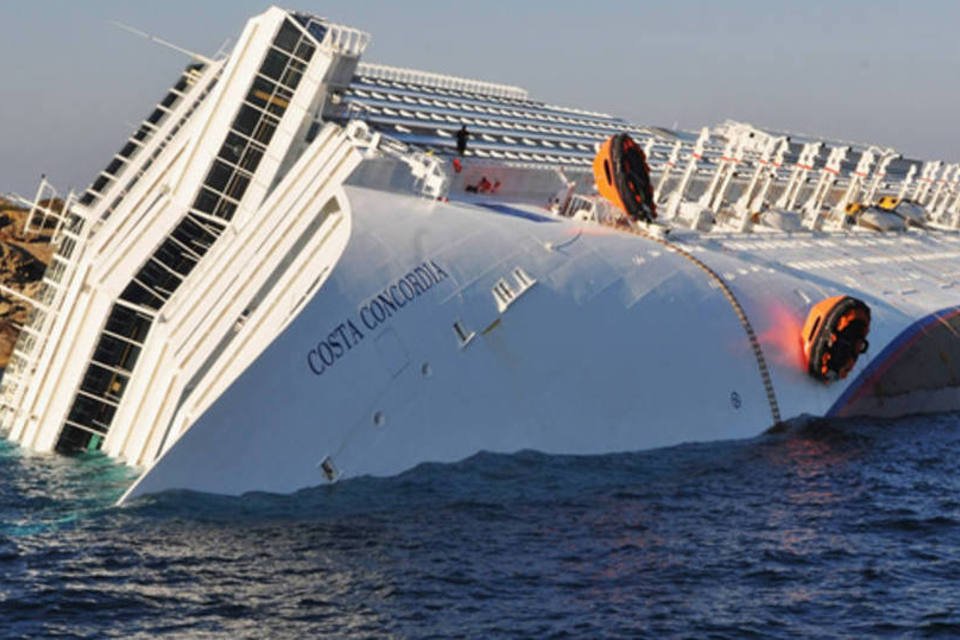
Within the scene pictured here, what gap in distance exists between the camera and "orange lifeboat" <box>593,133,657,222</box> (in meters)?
49.5

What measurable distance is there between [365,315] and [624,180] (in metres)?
17.5

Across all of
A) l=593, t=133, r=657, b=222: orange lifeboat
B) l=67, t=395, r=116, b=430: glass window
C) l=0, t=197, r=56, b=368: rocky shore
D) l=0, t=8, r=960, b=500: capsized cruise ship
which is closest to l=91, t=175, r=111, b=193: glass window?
l=0, t=8, r=960, b=500: capsized cruise ship

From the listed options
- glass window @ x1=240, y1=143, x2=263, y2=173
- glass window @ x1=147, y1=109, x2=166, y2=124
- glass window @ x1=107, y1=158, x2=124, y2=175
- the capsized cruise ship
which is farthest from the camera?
glass window @ x1=147, y1=109, x2=166, y2=124

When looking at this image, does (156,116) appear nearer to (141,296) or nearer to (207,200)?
(207,200)

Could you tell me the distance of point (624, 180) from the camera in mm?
49500

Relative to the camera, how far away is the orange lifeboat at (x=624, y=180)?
162 feet

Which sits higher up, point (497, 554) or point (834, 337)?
point (834, 337)

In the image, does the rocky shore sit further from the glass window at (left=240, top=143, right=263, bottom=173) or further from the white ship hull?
the white ship hull

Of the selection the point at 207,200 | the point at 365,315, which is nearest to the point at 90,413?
the point at 207,200

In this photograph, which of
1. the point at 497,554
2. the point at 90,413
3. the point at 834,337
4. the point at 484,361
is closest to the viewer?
the point at 497,554

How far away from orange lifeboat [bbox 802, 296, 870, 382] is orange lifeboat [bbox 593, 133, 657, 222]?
290 inches

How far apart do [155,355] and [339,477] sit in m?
7.22

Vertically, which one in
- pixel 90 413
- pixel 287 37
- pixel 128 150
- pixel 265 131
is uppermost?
pixel 287 37

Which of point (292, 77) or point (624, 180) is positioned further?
point (624, 180)
